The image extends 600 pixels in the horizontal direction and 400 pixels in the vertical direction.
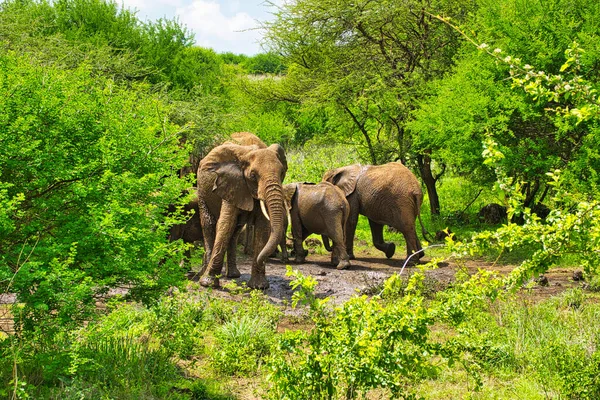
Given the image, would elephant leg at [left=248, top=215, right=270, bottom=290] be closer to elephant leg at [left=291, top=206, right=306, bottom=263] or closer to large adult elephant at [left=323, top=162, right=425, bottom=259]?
elephant leg at [left=291, top=206, right=306, bottom=263]

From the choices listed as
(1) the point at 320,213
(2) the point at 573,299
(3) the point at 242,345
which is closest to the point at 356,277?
(1) the point at 320,213

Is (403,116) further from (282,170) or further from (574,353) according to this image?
(574,353)

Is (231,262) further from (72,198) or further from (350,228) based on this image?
(72,198)

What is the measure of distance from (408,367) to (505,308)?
3.85m

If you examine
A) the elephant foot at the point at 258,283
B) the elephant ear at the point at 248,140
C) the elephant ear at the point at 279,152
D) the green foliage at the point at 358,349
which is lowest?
the elephant foot at the point at 258,283

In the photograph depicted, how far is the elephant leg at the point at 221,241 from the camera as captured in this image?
10.1 m

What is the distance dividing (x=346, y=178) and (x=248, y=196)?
4.62 metres

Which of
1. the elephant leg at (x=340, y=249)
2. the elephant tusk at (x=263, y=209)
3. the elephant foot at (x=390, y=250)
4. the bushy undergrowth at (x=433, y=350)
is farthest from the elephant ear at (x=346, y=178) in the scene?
the bushy undergrowth at (x=433, y=350)

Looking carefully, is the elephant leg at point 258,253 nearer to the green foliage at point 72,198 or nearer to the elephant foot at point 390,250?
the green foliage at point 72,198

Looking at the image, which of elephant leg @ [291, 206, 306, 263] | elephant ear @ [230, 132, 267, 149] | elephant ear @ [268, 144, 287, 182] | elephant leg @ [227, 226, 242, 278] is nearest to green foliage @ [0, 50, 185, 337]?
elephant ear @ [268, 144, 287, 182]

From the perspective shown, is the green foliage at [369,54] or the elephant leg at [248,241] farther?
the green foliage at [369,54]

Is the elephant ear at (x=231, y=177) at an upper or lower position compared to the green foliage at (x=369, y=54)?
lower

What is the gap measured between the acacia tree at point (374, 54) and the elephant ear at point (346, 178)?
157 inches

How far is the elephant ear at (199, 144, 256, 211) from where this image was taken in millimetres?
10039
